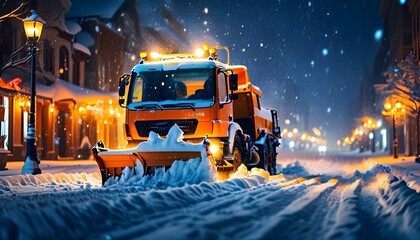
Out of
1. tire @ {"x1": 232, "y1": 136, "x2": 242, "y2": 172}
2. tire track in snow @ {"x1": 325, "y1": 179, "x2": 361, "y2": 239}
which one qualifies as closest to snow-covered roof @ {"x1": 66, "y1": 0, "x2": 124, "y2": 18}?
tire @ {"x1": 232, "y1": 136, "x2": 242, "y2": 172}

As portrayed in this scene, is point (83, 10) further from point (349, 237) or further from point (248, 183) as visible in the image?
point (349, 237)

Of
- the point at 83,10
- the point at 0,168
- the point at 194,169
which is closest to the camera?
the point at 194,169

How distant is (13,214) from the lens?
20.5 ft

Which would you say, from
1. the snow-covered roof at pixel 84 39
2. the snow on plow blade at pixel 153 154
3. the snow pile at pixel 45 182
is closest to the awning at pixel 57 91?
the snow-covered roof at pixel 84 39

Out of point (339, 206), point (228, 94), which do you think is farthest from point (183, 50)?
point (339, 206)

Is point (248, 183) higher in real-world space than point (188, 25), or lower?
lower

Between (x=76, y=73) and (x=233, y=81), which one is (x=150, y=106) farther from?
(x=76, y=73)

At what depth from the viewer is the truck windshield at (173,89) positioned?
1353cm

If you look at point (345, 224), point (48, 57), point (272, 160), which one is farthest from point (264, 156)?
point (48, 57)

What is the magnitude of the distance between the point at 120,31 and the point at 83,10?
500 centimetres

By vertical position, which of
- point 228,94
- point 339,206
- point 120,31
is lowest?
point 339,206

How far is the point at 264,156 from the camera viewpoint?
60.1 ft

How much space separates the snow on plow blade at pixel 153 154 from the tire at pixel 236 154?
2.11 meters

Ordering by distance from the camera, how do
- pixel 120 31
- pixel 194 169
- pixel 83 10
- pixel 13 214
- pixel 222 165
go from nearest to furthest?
pixel 13 214
pixel 194 169
pixel 222 165
pixel 83 10
pixel 120 31
